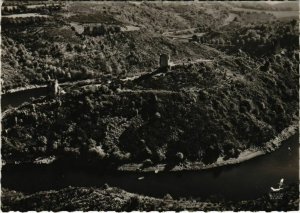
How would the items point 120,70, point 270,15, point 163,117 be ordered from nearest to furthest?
point 163,117 → point 120,70 → point 270,15

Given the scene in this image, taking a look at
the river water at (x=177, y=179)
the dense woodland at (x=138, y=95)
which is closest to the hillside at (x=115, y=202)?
the dense woodland at (x=138, y=95)

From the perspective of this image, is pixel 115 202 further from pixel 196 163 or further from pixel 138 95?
pixel 138 95

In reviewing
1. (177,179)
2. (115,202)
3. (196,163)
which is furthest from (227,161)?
(115,202)

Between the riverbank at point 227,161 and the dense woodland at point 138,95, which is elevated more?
the dense woodland at point 138,95

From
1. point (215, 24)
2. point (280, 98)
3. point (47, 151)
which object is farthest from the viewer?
point (215, 24)

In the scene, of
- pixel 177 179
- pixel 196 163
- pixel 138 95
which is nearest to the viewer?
pixel 177 179

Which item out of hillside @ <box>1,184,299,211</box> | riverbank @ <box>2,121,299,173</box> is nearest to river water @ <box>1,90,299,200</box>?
riverbank @ <box>2,121,299,173</box>

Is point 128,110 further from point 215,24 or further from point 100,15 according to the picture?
point 215,24

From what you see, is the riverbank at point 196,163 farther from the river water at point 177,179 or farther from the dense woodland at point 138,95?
the river water at point 177,179

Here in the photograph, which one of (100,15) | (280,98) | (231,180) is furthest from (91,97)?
(100,15)
